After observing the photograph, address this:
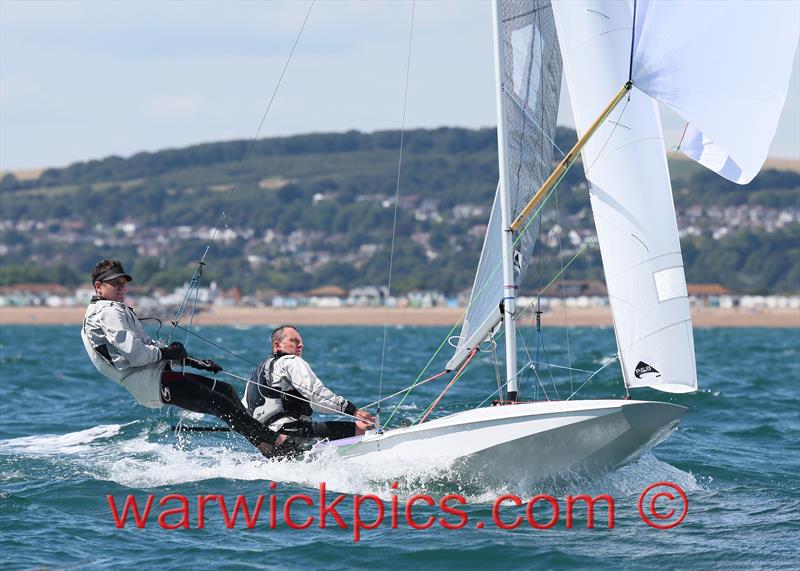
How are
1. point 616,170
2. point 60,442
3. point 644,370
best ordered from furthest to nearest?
point 60,442 < point 616,170 < point 644,370

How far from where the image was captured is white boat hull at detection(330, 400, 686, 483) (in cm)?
865

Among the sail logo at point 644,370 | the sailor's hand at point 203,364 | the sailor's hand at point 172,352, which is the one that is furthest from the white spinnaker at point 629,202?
the sailor's hand at point 172,352

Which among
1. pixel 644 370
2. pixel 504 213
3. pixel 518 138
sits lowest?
pixel 644 370

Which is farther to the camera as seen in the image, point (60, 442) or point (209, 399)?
point (60, 442)

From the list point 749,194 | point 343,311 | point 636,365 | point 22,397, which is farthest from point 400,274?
point 636,365

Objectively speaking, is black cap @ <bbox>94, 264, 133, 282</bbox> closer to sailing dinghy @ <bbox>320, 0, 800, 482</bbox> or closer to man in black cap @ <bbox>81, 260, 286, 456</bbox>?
man in black cap @ <bbox>81, 260, 286, 456</bbox>

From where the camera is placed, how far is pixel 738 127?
351 inches

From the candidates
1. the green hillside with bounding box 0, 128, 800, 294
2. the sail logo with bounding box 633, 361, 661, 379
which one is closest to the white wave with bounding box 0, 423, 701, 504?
the sail logo with bounding box 633, 361, 661, 379

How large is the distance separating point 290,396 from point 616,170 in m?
2.98

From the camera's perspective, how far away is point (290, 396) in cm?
982

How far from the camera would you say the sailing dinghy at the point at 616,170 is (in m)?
8.80

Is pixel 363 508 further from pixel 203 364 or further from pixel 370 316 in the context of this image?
pixel 370 316

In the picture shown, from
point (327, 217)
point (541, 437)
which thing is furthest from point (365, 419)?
point (327, 217)

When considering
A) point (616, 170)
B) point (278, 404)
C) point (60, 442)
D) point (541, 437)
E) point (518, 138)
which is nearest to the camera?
point (541, 437)
